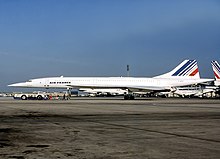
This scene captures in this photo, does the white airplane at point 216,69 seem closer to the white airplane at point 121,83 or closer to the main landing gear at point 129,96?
the white airplane at point 121,83

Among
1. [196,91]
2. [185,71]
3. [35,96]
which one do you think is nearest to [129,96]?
[185,71]

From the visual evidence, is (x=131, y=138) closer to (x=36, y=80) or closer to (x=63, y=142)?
(x=63, y=142)

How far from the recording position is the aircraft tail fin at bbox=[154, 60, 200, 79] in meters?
87.2

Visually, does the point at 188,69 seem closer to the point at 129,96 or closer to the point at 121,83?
Answer: the point at 129,96

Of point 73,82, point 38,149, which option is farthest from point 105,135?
point 73,82

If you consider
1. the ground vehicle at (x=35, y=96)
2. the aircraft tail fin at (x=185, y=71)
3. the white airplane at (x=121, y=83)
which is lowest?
the ground vehicle at (x=35, y=96)

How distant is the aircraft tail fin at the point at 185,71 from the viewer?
87.2 metres

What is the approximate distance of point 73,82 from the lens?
245 ft

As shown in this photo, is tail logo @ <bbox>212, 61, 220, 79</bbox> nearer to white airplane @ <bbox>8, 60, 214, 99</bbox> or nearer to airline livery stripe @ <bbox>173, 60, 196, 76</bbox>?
white airplane @ <bbox>8, 60, 214, 99</bbox>

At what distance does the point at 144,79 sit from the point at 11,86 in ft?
95.7

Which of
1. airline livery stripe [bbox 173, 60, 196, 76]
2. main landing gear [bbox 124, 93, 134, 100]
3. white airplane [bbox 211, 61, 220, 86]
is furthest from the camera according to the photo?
white airplane [bbox 211, 61, 220, 86]

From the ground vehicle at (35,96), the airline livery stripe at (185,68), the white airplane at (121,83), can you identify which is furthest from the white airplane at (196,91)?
the ground vehicle at (35,96)

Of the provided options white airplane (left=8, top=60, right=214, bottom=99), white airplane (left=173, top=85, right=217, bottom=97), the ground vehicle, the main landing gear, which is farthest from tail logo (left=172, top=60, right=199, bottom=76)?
white airplane (left=173, top=85, right=217, bottom=97)

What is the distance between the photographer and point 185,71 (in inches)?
3489
